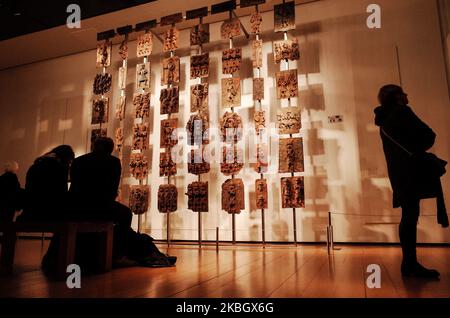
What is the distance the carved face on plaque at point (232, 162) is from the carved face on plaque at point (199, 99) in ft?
2.67

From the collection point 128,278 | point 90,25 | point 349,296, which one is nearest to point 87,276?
point 128,278

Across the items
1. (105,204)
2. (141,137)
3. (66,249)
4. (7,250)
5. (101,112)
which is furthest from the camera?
(101,112)

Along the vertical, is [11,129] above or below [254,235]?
above

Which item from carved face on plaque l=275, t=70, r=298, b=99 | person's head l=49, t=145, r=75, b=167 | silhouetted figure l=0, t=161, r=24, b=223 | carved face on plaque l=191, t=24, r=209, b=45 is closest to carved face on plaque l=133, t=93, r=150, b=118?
carved face on plaque l=191, t=24, r=209, b=45

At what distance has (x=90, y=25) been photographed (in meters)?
6.87

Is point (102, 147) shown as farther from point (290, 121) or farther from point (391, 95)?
point (290, 121)

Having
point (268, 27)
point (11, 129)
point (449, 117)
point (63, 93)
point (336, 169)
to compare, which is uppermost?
point (268, 27)

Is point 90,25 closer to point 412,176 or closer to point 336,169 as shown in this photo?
point 336,169

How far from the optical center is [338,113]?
18.6 feet

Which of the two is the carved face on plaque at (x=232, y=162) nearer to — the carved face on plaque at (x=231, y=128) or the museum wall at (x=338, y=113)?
the carved face on plaque at (x=231, y=128)

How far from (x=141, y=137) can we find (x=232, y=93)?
1775 mm

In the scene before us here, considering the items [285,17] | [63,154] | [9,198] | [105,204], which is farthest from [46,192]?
[285,17]
